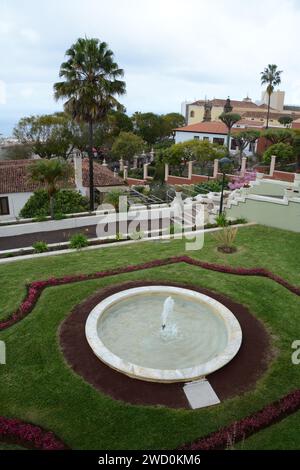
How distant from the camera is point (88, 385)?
24.3 ft

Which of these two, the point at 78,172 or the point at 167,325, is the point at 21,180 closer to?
the point at 78,172

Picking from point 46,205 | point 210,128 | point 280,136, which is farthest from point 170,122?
point 46,205

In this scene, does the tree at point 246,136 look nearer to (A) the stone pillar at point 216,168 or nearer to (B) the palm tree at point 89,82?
(A) the stone pillar at point 216,168

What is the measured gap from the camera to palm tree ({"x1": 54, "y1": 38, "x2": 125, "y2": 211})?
2139 cm

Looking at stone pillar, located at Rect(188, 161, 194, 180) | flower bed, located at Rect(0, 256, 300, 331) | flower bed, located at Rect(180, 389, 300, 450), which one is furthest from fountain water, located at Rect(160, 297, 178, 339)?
stone pillar, located at Rect(188, 161, 194, 180)

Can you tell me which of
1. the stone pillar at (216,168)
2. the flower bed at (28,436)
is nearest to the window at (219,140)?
the stone pillar at (216,168)

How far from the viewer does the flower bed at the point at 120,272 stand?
409 inches

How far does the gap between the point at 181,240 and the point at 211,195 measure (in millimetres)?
8776

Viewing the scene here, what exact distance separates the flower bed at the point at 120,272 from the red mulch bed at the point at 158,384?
1545mm

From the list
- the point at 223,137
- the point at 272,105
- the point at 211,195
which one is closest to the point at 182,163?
the point at 211,195

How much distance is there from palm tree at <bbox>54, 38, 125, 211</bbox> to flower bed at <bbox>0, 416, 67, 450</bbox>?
1728 centimetres

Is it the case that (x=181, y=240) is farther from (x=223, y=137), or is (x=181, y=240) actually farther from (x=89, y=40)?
(x=223, y=137)
